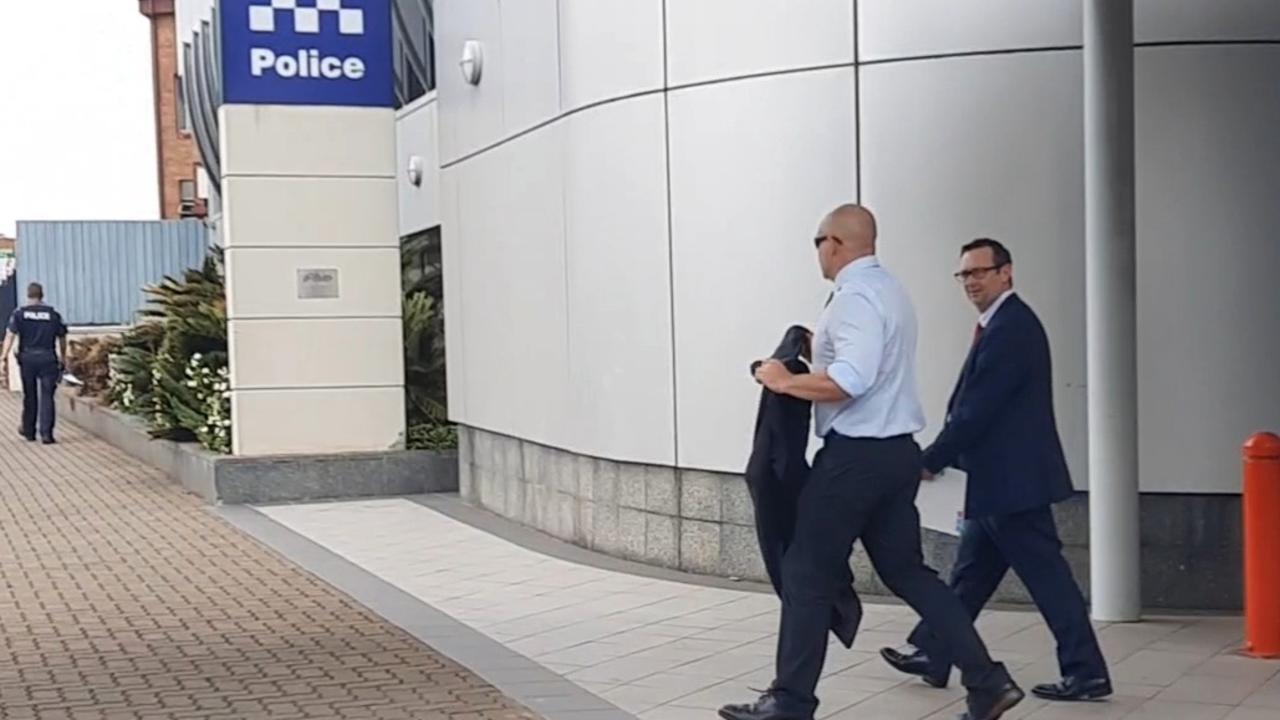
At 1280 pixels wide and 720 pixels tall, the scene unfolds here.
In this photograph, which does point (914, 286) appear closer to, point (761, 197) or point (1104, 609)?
point (761, 197)

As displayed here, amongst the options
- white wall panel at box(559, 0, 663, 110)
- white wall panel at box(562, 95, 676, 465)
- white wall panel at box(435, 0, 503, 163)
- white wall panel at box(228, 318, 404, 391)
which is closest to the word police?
white wall panel at box(435, 0, 503, 163)

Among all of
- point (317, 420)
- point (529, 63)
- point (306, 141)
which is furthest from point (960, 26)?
point (317, 420)

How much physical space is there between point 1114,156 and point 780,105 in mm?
1952

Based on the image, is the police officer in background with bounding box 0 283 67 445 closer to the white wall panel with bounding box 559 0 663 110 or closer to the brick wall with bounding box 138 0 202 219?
the white wall panel with bounding box 559 0 663 110

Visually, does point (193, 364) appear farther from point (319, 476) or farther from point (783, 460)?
point (783, 460)

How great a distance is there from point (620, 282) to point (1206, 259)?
11.0 ft

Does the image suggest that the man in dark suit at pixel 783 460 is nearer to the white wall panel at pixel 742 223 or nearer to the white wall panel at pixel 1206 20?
the white wall panel at pixel 742 223

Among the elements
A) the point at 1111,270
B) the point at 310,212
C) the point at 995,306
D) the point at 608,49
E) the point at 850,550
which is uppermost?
the point at 608,49

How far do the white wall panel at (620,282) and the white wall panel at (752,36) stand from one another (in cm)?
34

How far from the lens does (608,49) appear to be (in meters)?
9.74

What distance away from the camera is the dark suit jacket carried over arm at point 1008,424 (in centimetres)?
604

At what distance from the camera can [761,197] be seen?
347 inches

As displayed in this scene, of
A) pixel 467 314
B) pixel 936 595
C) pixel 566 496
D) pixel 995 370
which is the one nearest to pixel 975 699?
pixel 936 595

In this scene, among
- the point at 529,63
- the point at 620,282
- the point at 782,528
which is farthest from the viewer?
the point at 529,63
